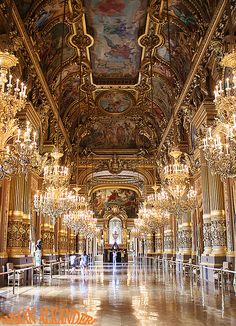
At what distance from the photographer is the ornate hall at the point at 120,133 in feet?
24.5

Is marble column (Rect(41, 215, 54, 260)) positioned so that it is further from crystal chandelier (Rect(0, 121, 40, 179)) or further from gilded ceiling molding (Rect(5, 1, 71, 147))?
crystal chandelier (Rect(0, 121, 40, 179))

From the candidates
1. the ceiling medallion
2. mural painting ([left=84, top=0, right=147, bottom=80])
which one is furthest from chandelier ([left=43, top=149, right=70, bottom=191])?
the ceiling medallion

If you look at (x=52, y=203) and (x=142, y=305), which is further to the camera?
(x=52, y=203)

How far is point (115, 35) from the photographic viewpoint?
1638 cm

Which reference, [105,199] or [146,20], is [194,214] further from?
[105,199]

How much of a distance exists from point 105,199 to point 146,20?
106 ft

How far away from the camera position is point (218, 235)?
42.7ft

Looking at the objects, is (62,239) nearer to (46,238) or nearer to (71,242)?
(71,242)

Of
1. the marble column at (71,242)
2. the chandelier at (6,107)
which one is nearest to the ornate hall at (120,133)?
the chandelier at (6,107)

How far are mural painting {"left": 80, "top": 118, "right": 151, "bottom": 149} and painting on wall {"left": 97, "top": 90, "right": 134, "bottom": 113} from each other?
2586 mm

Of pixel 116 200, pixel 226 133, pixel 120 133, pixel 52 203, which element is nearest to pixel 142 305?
pixel 226 133

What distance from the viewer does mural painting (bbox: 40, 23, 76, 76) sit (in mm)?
15062

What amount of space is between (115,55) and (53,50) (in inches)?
131

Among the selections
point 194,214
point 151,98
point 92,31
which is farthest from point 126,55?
point 194,214
